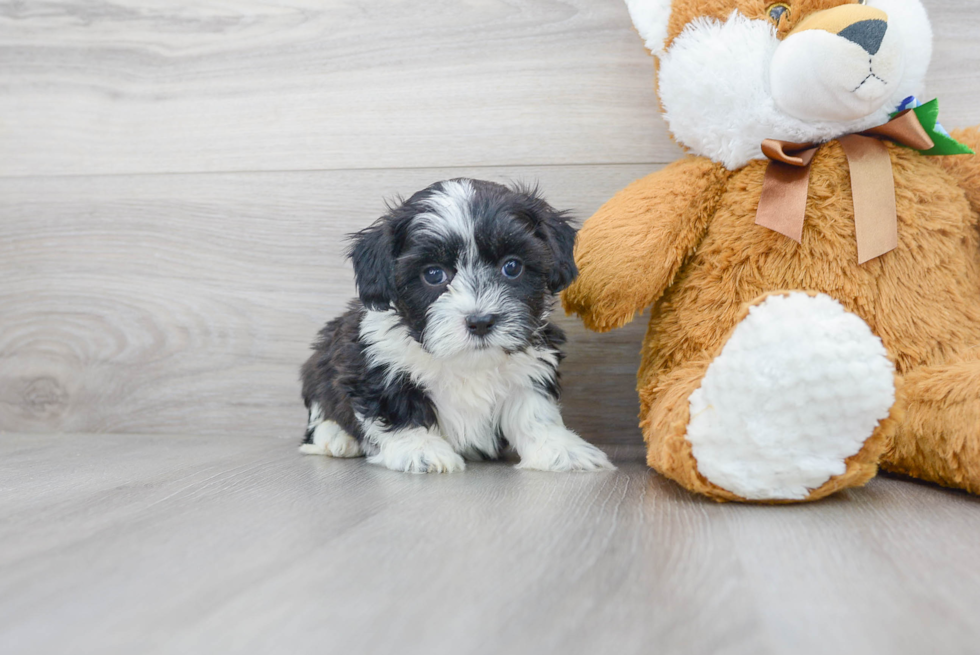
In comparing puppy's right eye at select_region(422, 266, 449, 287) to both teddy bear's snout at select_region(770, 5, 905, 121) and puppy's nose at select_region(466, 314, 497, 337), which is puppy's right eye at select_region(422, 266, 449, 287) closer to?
puppy's nose at select_region(466, 314, 497, 337)

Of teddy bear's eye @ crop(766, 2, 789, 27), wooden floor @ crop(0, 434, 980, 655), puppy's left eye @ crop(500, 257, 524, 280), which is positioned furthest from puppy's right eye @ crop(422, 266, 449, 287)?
teddy bear's eye @ crop(766, 2, 789, 27)

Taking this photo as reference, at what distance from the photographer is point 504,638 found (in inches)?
28.1

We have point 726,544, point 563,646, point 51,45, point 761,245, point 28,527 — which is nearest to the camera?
point 563,646

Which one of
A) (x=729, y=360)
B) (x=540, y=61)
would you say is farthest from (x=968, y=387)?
(x=540, y=61)

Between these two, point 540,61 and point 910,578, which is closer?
point 910,578

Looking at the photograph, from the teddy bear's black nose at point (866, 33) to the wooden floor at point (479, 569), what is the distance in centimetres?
76

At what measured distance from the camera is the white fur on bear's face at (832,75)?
1272 mm

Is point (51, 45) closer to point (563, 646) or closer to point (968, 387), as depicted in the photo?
point (563, 646)

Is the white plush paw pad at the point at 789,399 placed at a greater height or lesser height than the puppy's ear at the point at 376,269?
lesser

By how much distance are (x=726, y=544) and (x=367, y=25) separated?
1.57 metres

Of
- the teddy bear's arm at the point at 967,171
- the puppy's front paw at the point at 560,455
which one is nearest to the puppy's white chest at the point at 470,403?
the puppy's front paw at the point at 560,455

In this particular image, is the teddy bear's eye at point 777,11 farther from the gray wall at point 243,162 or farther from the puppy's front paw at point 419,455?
the puppy's front paw at point 419,455

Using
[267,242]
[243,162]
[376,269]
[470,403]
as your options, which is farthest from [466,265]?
[243,162]

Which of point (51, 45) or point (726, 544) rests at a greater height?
point (51, 45)
